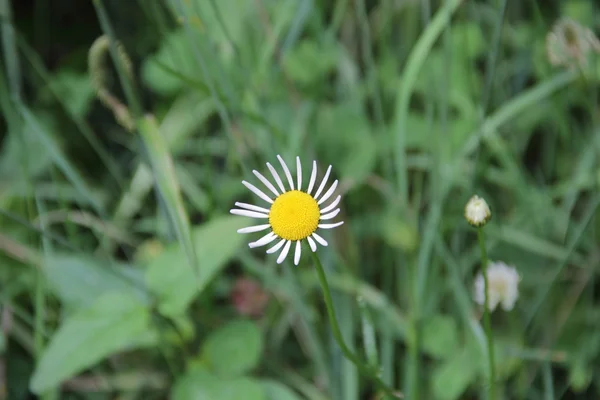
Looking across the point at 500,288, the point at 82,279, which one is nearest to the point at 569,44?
the point at 500,288

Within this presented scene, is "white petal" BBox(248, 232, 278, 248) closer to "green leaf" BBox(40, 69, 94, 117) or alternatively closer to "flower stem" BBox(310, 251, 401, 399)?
"flower stem" BBox(310, 251, 401, 399)

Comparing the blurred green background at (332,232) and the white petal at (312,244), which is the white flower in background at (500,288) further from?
the white petal at (312,244)

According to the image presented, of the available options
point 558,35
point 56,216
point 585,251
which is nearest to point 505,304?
point 585,251

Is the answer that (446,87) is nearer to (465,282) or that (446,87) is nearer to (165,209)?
(465,282)

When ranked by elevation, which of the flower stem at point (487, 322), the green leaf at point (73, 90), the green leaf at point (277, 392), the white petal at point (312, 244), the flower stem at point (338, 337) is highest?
the green leaf at point (73, 90)

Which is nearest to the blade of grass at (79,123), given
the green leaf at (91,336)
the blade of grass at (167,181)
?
the blade of grass at (167,181)
